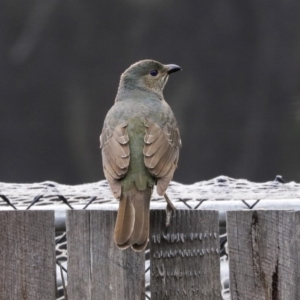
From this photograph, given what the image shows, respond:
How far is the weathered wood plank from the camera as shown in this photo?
12.5 feet

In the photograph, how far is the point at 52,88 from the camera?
30.8ft

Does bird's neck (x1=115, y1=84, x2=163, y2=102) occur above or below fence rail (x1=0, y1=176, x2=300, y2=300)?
above

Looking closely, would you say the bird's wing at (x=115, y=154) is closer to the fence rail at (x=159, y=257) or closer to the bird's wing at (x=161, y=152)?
the bird's wing at (x=161, y=152)

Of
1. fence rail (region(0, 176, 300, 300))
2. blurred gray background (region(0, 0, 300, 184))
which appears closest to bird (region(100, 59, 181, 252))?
fence rail (region(0, 176, 300, 300))

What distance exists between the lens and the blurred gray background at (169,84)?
9.18 metres

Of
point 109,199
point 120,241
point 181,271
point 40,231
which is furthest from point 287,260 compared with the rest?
point 109,199

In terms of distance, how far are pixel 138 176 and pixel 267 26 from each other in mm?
4889

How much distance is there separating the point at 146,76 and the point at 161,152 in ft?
5.48

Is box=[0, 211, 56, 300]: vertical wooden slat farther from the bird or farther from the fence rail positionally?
the bird

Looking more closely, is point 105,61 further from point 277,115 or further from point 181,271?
point 181,271

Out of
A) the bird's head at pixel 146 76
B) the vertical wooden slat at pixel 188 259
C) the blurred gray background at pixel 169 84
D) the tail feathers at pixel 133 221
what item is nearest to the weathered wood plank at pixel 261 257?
the vertical wooden slat at pixel 188 259

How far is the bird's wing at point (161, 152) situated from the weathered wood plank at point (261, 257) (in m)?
0.98

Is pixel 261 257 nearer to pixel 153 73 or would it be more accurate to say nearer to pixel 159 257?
pixel 159 257

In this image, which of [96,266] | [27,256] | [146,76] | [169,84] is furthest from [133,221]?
[169,84]
